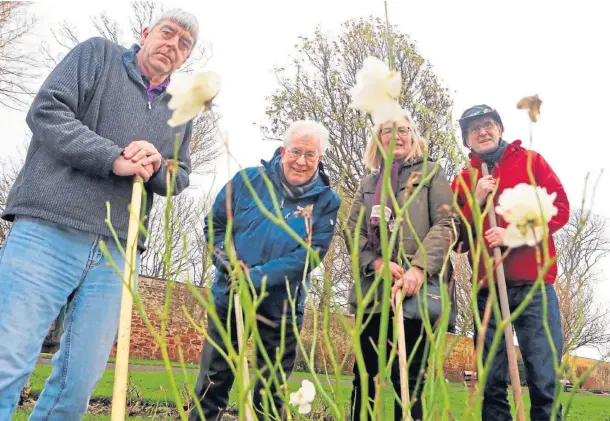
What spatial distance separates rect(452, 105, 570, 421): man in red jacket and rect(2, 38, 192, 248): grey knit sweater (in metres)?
1.26

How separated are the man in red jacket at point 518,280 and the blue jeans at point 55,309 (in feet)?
4.58

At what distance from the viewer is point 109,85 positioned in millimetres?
2051

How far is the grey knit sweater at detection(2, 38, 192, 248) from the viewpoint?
1.85m

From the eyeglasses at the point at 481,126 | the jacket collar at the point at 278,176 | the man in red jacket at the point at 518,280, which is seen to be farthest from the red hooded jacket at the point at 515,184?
the jacket collar at the point at 278,176

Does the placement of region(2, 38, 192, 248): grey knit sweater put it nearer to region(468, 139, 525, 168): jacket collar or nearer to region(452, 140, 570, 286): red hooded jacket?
region(452, 140, 570, 286): red hooded jacket

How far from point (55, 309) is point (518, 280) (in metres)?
1.87

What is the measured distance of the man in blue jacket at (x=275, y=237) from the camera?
2.49m

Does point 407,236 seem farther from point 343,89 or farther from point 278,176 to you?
point 343,89

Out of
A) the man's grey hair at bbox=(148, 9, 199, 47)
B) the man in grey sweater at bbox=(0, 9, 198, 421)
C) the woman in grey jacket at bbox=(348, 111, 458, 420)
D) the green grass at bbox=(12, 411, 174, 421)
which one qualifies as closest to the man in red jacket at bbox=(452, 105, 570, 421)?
the woman in grey jacket at bbox=(348, 111, 458, 420)

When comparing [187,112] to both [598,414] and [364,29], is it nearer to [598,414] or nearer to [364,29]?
[598,414]

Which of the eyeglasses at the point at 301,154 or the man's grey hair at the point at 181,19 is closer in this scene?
the man's grey hair at the point at 181,19

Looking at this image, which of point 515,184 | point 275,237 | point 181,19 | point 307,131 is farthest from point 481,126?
point 181,19

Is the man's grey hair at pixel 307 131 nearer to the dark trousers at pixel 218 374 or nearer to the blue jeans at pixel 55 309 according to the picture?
the dark trousers at pixel 218 374

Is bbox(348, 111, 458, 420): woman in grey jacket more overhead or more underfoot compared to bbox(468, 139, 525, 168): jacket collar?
more underfoot
